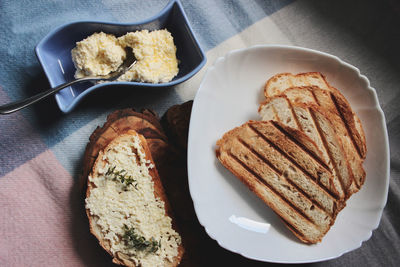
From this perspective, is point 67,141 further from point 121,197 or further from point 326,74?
point 326,74

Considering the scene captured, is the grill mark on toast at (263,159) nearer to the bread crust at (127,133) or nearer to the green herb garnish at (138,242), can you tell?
the bread crust at (127,133)

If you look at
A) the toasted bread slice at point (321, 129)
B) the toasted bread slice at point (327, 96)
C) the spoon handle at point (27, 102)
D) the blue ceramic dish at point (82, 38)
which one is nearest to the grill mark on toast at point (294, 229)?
the toasted bread slice at point (321, 129)

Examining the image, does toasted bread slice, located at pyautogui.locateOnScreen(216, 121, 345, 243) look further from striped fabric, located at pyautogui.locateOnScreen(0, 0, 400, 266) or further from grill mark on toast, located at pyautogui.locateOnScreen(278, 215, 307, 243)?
striped fabric, located at pyautogui.locateOnScreen(0, 0, 400, 266)

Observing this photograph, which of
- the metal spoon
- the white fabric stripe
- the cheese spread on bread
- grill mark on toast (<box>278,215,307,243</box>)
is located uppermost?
the cheese spread on bread

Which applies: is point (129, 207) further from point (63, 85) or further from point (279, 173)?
point (279, 173)

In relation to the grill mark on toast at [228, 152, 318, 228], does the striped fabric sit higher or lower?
higher

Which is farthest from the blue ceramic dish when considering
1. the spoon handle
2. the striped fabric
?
the striped fabric
